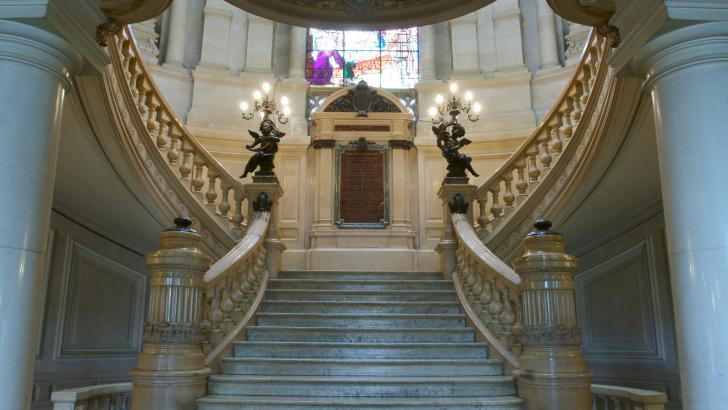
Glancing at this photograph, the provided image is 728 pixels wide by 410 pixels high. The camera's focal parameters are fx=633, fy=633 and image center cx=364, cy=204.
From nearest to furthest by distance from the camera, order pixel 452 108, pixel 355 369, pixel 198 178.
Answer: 1. pixel 355 369
2. pixel 198 178
3. pixel 452 108

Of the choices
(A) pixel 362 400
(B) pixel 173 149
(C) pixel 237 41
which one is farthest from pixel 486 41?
(A) pixel 362 400

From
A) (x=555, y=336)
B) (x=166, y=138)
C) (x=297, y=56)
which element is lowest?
(x=555, y=336)

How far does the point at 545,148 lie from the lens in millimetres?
7082

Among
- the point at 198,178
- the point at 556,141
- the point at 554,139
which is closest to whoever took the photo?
the point at 556,141

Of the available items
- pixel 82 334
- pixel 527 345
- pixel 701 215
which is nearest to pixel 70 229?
pixel 82 334

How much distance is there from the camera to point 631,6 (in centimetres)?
328

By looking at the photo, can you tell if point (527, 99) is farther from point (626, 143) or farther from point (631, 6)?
point (631, 6)

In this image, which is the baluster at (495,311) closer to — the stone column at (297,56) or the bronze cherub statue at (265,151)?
the bronze cherub statue at (265,151)

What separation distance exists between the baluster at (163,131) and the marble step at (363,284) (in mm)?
1854

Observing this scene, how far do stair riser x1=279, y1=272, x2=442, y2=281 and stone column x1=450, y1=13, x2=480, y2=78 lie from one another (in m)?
5.36

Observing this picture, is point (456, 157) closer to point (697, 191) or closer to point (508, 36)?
point (697, 191)

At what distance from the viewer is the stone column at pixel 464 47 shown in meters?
11.7

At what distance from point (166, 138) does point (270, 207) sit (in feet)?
4.63

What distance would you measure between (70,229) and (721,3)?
6284 millimetres
